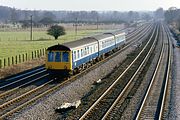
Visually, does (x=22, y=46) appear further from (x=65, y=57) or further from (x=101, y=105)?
(x=101, y=105)

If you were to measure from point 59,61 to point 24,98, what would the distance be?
655 centimetres

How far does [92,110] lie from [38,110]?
2.71m

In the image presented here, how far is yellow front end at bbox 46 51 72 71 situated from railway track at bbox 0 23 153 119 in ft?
4.62

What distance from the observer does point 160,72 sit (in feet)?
112

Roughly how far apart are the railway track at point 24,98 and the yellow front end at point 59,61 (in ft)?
4.62

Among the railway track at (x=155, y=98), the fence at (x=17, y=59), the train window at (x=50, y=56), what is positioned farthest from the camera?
the fence at (x=17, y=59)

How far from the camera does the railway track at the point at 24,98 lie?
19609 mm

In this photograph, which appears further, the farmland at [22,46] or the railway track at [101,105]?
the farmland at [22,46]

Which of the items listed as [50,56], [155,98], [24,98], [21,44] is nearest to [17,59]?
[50,56]

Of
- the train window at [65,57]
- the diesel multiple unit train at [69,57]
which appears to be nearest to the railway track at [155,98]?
the diesel multiple unit train at [69,57]

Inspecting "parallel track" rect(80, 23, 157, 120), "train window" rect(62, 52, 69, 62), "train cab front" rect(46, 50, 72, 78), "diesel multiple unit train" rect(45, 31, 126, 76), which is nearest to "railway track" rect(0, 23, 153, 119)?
"train cab front" rect(46, 50, 72, 78)

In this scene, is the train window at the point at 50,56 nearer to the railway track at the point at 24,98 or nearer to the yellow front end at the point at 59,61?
the yellow front end at the point at 59,61

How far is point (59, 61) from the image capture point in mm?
28391

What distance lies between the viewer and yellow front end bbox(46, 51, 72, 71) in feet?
92.6
